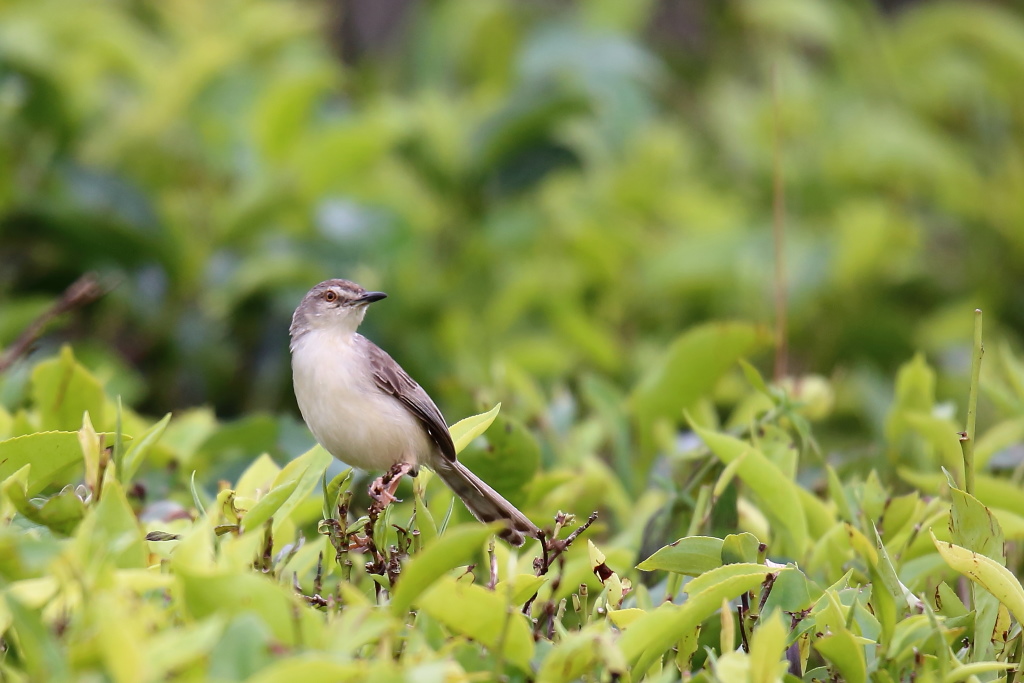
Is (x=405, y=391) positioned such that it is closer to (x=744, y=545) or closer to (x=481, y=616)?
(x=744, y=545)

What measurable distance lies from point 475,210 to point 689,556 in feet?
13.5

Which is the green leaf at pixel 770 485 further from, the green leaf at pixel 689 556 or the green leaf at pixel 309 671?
the green leaf at pixel 309 671

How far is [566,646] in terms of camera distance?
1.89 m

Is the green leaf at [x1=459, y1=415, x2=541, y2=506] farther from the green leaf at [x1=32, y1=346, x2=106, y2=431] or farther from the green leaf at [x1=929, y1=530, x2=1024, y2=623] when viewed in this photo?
the green leaf at [x1=929, y1=530, x2=1024, y2=623]

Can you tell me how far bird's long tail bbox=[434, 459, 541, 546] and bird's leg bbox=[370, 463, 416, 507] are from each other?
0.14 metres

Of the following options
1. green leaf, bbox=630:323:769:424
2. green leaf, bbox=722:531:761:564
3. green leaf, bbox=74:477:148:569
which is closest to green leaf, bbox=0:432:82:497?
green leaf, bbox=74:477:148:569

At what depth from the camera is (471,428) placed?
265 centimetres

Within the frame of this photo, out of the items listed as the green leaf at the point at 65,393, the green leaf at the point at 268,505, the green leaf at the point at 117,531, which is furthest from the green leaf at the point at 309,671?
the green leaf at the point at 65,393

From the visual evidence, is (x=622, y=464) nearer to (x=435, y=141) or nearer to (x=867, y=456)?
(x=867, y=456)

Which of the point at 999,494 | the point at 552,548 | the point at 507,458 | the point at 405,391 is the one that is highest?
the point at 552,548

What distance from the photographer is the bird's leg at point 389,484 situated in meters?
2.57

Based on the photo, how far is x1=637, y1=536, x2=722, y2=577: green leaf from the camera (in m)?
2.46

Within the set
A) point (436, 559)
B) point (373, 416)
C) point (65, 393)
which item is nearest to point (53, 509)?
point (436, 559)

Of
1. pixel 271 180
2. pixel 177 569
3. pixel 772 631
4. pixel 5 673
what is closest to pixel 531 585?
pixel 772 631
